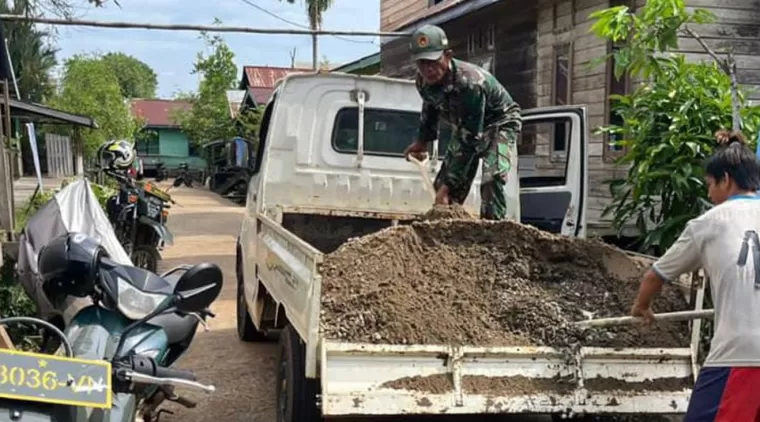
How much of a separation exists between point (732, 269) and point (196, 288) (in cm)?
198

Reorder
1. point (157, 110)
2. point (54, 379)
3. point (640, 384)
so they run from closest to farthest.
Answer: point (54, 379), point (640, 384), point (157, 110)

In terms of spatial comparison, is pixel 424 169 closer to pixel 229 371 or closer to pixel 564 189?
pixel 564 189

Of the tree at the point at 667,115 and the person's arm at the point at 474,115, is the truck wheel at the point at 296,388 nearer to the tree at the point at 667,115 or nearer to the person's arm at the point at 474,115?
the person's arm at the point at 474,115

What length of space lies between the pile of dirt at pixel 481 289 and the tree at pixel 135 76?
76.9 m

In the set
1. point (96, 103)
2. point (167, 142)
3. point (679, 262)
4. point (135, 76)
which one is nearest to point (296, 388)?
point (679, 262)

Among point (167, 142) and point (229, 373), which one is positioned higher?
point (167, 142)

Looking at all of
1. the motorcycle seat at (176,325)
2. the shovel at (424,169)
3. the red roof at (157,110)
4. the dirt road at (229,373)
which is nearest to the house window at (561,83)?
the shovel at (424,169)

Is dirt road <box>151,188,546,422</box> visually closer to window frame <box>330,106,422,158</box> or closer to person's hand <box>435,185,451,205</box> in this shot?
person's hand <box>435,185,451,205</box>

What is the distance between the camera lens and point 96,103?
1102 inches

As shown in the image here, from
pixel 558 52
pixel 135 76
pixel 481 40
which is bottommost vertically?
pixel 558 52

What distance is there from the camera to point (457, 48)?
41.7ft

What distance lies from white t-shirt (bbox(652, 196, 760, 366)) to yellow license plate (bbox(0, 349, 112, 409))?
219 centimetres

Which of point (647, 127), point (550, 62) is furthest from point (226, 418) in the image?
point (550, 62)

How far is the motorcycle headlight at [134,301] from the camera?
9.36 feet
